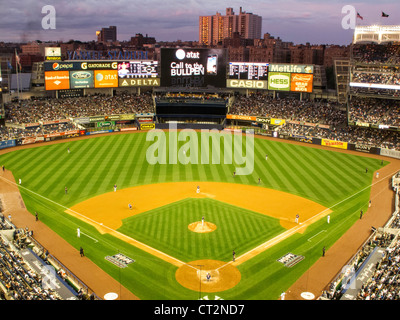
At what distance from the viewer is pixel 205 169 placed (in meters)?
47.2

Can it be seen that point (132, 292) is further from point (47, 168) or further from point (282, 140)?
point (282, 140)

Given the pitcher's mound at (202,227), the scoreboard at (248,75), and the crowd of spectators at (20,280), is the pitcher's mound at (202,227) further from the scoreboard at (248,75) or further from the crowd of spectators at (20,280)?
the scoreboard at (248,75)

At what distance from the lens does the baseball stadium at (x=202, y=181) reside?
2345 cm

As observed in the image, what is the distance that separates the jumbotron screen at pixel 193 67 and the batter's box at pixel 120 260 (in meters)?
52.5

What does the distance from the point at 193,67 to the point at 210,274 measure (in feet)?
183

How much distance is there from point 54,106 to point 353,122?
172ft

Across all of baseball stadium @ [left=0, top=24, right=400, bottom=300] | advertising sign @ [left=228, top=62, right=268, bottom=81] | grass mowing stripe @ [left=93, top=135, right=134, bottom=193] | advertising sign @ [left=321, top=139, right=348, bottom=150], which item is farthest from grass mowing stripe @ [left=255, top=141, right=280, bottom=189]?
advertising sign @ [left=228, top=62, right=268, bottom=81]

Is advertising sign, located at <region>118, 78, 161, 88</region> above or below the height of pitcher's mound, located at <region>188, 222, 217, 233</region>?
above

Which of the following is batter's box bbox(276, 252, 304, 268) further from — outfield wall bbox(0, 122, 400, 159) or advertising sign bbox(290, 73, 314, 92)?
advertising sign bbox(290, 73, 314, 92)

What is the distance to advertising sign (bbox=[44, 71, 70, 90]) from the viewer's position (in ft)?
227

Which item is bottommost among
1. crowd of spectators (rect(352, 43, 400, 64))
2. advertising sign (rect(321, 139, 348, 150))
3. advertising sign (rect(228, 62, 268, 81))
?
advertising sign (rect(321, 139, 348, 150))

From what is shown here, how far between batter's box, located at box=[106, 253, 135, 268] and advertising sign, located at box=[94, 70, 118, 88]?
54.2 meters
